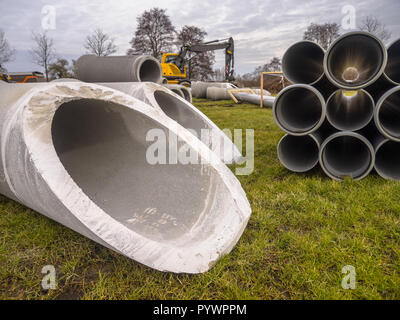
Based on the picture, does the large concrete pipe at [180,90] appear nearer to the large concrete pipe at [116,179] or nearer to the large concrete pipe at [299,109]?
the large concrete pipe at [299,109]

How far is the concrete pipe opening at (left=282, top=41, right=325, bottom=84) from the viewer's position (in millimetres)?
3263

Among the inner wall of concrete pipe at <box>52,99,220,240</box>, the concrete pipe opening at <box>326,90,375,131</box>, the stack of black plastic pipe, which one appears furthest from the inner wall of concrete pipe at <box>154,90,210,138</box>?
the concrete pipe opening at <box>326,90,375,131</box>

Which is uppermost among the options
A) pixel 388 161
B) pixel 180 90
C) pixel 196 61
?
pixel 196 61

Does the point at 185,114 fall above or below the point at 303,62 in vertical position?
below

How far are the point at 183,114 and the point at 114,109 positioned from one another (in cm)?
200

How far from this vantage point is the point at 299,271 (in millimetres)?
1672

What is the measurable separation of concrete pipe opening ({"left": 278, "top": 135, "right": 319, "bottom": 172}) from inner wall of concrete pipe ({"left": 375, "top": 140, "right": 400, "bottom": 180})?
0.69 metres

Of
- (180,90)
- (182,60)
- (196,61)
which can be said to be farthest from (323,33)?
(180,90)

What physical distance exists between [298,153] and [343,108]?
836 millimetres

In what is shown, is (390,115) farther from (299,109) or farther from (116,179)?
(116,179)

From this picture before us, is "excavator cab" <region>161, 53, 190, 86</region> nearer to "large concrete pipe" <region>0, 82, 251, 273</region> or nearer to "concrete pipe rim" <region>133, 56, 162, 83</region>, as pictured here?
"concrete pipe rim" <region>133, 56, 162, 83</region>

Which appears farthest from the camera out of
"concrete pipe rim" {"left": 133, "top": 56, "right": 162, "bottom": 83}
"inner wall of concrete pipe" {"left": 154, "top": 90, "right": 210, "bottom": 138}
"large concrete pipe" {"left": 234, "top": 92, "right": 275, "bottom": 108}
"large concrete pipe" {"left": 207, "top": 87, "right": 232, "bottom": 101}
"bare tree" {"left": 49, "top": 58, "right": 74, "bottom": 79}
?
"bare tree" {"left": 49, "top": 58, "right": 74, "bottom": 79}

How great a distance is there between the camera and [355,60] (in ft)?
10.7

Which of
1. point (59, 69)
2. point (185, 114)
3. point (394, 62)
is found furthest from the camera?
point (59, 69)
